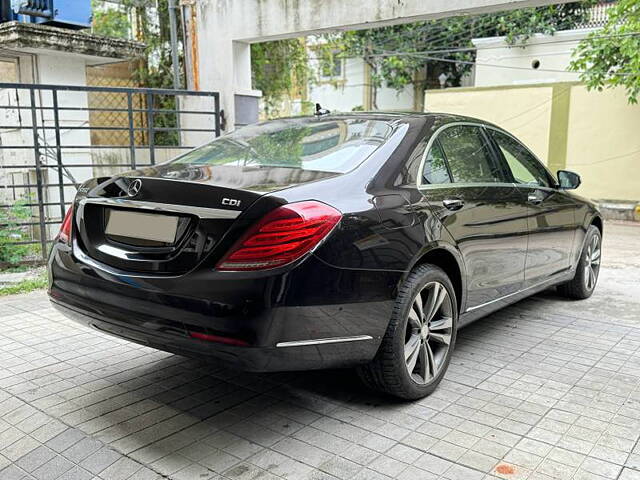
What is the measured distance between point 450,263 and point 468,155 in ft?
2.71

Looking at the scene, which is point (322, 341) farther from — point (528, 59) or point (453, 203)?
point (528, 59)

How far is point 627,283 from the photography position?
6387 mm

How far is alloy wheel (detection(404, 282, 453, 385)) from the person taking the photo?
322 centimetres

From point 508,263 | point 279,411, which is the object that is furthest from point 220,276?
point 508,263

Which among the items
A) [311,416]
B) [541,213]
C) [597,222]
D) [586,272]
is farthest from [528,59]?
[311,416]

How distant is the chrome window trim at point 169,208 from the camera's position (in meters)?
2.63

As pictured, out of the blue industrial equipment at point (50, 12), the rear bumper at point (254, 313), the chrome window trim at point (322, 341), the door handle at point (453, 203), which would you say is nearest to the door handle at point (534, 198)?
the door handle at point (453, 203)

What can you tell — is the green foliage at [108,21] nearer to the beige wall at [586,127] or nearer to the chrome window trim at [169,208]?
the beige wall at [586,127]

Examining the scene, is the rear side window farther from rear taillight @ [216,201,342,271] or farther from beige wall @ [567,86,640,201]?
beige wall @ [567,86,640,201]

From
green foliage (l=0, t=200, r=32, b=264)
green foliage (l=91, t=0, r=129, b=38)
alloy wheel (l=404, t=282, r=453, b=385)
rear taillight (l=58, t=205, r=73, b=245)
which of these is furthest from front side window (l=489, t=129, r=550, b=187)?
green foliage (l=91, t=0, r=129, b=38)

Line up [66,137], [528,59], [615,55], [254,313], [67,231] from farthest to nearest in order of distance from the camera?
[528,59] → [615,55] → [66,137] → [67,231] → [254,313]

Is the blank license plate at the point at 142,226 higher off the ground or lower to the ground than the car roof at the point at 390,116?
lower

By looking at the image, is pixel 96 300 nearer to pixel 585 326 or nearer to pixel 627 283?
pixel 585 326

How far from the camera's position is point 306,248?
261 cm
